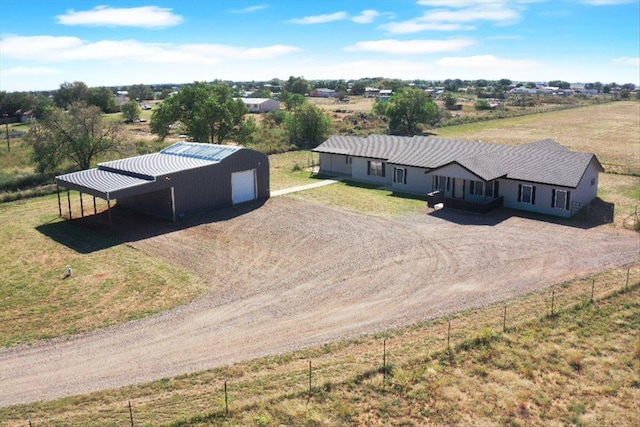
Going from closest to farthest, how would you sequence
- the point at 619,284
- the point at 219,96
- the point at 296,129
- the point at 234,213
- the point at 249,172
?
the point at 619,284
the point at 234,213
the point at 249,172
the point at 219,96
the point at 296,129

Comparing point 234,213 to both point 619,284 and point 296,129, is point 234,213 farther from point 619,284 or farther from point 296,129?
point 296,129

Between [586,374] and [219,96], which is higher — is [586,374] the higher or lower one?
the lower one

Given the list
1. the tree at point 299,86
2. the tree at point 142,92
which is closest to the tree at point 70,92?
the tree at point 142,92

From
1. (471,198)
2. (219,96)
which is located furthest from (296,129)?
(471,198)

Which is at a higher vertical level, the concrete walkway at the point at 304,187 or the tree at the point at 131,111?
the tree at the point at 131,111

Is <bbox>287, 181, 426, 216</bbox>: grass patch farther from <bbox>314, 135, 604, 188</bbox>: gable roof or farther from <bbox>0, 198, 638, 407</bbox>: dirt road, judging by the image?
<bbox>314, 135, 604, 188</bbox>: gable roof

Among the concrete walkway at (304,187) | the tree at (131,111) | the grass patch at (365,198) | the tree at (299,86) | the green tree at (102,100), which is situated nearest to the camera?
the grass patch at (365,198)

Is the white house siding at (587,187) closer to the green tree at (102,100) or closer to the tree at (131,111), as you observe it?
the tree at (131,111)
